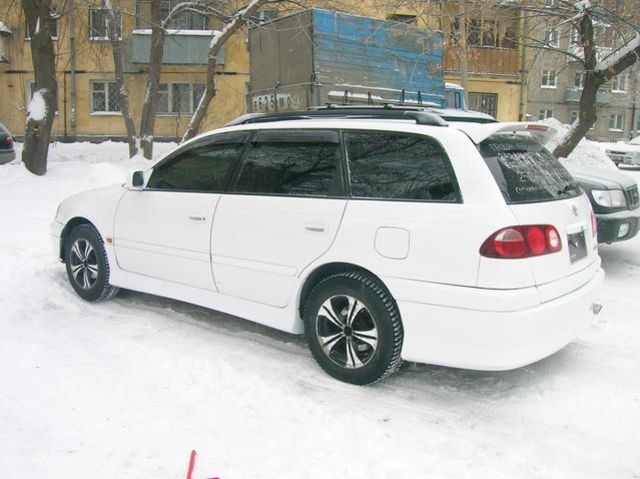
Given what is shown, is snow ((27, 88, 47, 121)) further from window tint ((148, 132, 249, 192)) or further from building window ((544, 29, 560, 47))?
building window ((544, 29, 560, 47))

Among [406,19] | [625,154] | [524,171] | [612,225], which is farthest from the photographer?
[625,154]

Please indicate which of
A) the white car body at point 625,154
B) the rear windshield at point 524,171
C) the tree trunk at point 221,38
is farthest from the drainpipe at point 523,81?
the rear windshield at point 524,171

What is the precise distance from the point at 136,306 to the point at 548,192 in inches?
137

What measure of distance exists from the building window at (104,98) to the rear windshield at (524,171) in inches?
923

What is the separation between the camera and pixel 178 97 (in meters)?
24.9

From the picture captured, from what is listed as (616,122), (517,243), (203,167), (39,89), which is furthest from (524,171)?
(616,122)

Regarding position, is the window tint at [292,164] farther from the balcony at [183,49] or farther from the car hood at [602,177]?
the balcony at [183,49]

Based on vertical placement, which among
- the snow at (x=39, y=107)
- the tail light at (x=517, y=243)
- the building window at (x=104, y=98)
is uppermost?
the building window at (x=104, y=98)

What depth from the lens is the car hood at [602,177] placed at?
6369 millimetres

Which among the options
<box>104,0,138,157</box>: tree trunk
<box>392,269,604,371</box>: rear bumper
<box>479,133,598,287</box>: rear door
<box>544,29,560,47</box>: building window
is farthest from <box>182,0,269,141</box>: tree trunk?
<box>392,269,604,371</box>: rear bumper

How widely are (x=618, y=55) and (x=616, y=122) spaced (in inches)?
1322

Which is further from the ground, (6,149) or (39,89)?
(39,89)

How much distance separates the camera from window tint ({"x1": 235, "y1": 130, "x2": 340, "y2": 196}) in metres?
3.87

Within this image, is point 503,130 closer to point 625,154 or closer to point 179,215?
point 179,215
